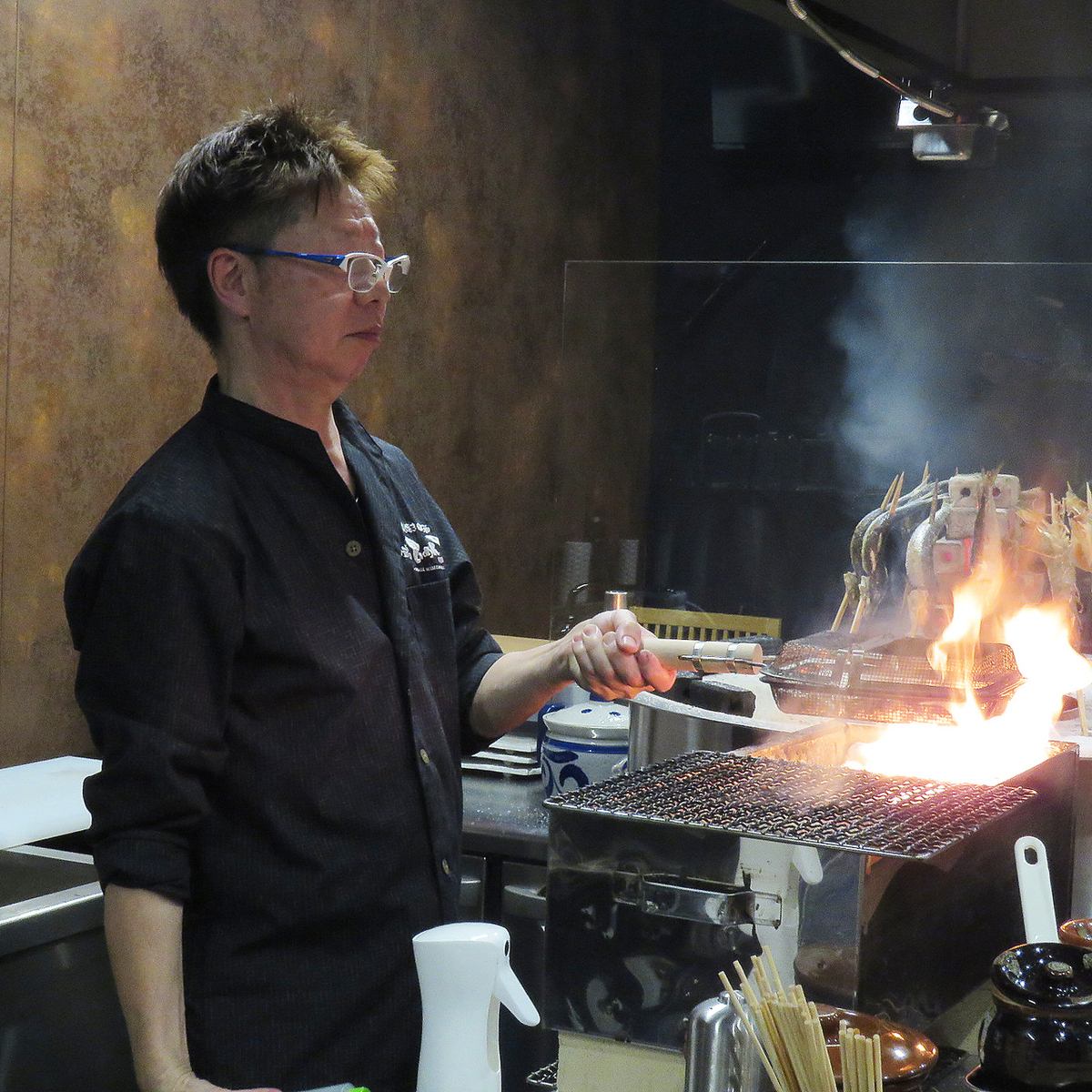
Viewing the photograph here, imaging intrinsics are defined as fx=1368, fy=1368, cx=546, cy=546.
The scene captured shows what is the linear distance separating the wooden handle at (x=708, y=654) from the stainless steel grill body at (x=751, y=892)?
0.40 feet

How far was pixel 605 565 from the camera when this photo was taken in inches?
174

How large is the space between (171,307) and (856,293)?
1972 millimetres

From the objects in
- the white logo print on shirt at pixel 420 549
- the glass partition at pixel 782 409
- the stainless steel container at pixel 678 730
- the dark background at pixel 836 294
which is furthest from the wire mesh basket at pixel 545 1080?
the glass partition at pixel 782 409

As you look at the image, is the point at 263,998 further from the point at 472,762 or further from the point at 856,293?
the point at 856,293

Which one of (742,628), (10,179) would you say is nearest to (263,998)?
(10,179)

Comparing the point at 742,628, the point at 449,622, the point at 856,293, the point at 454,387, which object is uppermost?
the point at 856,293

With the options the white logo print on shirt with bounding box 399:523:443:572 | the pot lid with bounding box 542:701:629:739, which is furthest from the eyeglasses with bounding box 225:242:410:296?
the pot lid with bounding box 542:701:629:739

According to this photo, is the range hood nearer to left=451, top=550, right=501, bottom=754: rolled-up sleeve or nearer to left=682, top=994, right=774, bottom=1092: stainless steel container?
left=451, top=550, right=501, bottom=754: rolled-up sleeve

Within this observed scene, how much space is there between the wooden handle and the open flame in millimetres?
358

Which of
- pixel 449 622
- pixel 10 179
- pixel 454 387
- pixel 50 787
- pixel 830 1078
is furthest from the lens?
Answer: pixel 454 387

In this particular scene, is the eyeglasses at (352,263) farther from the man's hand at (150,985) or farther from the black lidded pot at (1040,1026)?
the black lidded pot at (1040,1026)

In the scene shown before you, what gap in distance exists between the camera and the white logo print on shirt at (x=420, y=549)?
5.20 feet

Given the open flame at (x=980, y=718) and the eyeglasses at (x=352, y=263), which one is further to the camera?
the open flame at (x=980, y=718)

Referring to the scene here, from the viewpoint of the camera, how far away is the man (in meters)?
1.29
